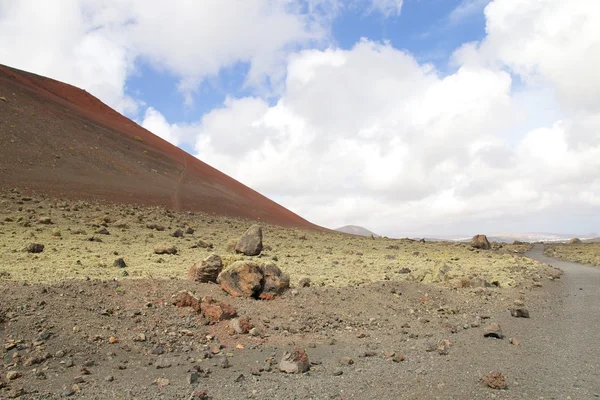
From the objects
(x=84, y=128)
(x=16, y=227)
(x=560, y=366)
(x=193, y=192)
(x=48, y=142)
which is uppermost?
(x=84, y=128)

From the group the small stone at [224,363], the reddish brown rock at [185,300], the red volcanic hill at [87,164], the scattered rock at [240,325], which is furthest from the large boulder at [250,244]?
the red volcanic hill at [87,164]

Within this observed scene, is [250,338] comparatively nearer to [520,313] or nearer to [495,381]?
[495,381]

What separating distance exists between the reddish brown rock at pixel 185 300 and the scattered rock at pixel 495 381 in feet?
16.3

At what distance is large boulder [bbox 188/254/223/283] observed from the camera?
1029 centimetres

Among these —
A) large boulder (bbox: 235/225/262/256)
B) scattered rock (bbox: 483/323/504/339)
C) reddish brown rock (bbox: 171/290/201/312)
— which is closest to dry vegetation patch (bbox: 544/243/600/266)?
large boulder (bbox: 235/225/262/256)

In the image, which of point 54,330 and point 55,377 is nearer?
point 55,377

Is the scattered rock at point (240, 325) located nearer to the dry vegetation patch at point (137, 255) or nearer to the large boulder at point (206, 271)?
the large boulder at point (206, 271)

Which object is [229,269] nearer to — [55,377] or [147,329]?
[147,329]

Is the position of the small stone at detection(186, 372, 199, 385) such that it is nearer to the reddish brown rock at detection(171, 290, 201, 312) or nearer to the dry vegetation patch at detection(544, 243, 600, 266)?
the reddish brown rock at detection(171, 290, 201, 312)

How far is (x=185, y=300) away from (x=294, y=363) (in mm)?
2959

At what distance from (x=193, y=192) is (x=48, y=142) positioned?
12.5 m

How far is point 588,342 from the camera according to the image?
321 inches

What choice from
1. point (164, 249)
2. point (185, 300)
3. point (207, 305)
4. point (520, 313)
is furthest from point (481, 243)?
point (185, 300)

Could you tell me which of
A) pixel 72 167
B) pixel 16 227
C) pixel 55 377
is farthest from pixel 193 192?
pixel 55 377
